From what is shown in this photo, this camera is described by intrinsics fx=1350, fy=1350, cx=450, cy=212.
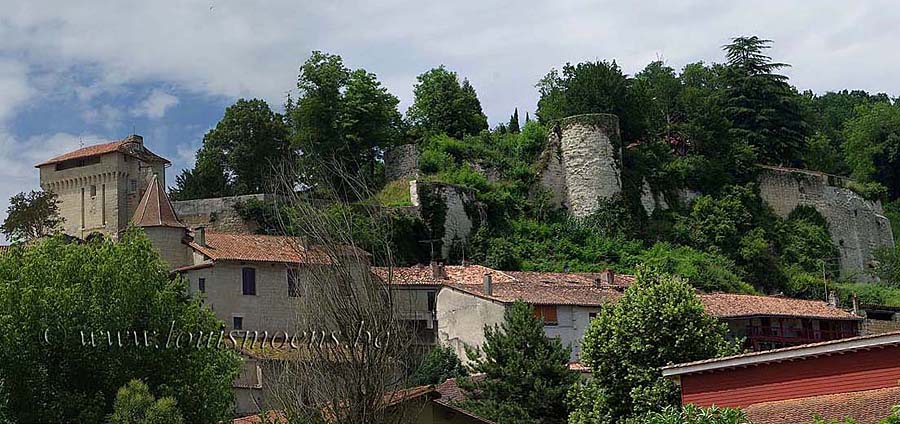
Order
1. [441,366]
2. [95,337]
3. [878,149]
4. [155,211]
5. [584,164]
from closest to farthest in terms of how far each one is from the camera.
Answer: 1. [95,337]
2. [441,366]
3. [155,211]
4. [584,164]
5. [878,149]

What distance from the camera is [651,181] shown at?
6875cm

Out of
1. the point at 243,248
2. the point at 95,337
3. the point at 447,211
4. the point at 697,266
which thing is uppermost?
the point at 447,211

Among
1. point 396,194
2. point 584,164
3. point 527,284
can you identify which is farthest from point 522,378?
point 584,164

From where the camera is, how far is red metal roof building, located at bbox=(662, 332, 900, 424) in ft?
81.7

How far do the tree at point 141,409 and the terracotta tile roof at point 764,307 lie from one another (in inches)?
1006

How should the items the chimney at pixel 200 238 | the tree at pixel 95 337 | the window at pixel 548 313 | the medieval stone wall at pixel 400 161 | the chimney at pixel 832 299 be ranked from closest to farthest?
the tree at pixel 95 337, the window at pixel 548 313, the chimney at pixel 200 238, the chimney at pixel 832 299, the medieval stone wall at pixel 400 161

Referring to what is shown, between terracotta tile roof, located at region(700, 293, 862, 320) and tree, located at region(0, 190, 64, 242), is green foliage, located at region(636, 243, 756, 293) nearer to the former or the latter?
terracotta tile roof, located at region(700, 293, 862, 320)

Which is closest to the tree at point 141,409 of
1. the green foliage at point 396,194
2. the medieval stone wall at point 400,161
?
the green foliage at point 396,194

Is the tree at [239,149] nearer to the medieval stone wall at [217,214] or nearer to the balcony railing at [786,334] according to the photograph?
the medieval stone wall at [217,214]

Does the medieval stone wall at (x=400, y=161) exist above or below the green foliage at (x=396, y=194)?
above

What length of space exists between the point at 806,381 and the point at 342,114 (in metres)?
41.7

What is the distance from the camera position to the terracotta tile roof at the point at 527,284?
49.2 metres

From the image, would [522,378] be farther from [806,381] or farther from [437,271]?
[437,271]

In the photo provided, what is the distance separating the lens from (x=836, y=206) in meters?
73.1
